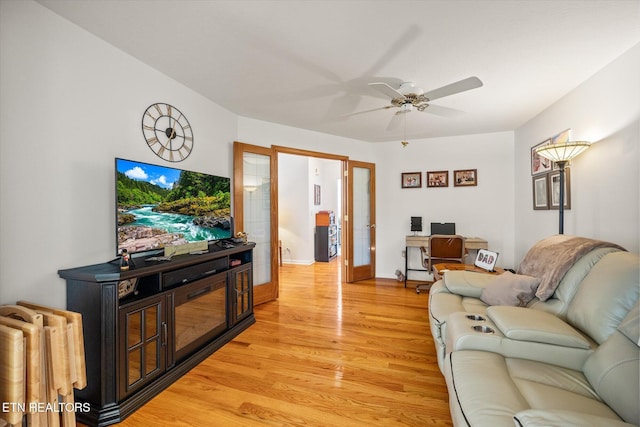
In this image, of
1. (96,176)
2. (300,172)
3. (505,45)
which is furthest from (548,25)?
(300,172)

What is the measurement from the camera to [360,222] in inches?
191

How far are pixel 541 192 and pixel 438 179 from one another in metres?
1.49

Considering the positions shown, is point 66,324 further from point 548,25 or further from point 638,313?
point 548,25

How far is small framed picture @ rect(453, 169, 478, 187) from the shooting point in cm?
443

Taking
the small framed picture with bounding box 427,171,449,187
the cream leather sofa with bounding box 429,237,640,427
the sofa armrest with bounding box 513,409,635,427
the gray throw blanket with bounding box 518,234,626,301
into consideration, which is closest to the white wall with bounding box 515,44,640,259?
the gray throw blanket with bounding box 518,234,626,301

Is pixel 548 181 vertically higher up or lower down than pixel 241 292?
higher up

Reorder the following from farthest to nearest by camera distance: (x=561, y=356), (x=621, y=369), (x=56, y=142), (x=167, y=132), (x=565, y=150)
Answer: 1. (x=167, y=132)
2. (x=565, y=150)
3. (x=56, y=142)
4. (x=561, y=356)
5. (x=621, y=369)

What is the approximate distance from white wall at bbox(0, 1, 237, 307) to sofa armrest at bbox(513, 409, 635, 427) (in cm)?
243

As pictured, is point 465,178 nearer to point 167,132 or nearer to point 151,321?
A: point 167,132

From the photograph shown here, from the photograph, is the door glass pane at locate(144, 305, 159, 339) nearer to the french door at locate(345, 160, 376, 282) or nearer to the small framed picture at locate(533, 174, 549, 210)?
the french door at locate(345, 160, 376, 282)

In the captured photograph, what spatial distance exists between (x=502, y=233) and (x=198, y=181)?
14.7ft

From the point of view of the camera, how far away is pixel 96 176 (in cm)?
191

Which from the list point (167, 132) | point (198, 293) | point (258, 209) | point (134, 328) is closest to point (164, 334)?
point (134, 328)

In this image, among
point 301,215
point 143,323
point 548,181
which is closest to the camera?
point 143,323
